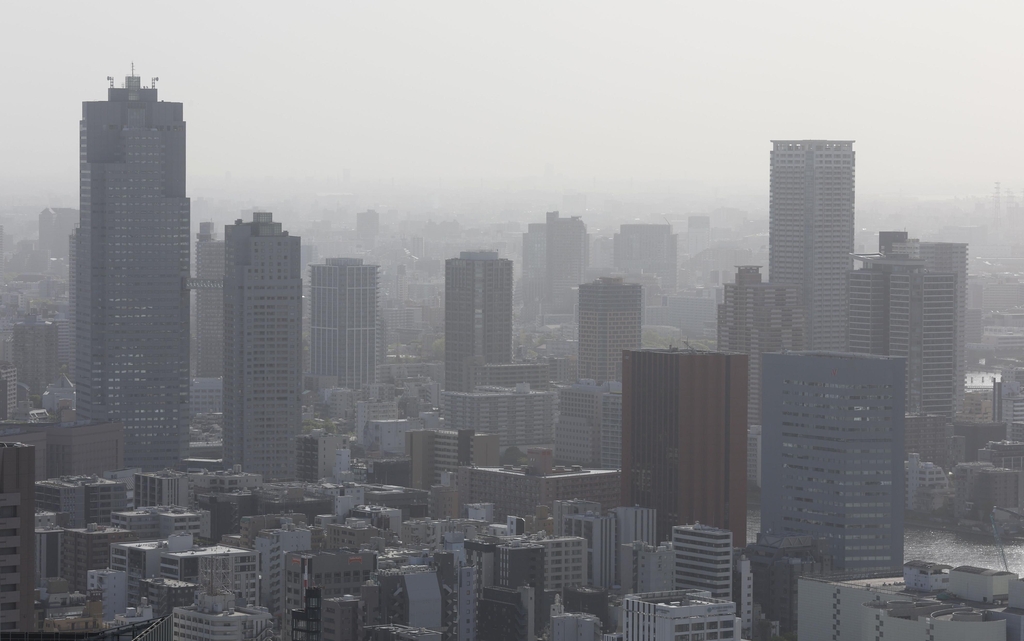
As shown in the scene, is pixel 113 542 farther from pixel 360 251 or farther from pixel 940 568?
pixel 360 251

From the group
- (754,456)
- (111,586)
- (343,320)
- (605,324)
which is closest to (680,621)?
(111,586)

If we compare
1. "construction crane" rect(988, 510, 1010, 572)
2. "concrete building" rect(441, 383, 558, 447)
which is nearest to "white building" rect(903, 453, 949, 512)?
"construction crane" rect(988, 510, 1010, 572)

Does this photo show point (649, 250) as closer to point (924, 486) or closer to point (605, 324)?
point (605, 324)

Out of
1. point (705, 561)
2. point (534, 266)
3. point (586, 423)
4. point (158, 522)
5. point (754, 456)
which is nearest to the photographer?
point (705, 561)

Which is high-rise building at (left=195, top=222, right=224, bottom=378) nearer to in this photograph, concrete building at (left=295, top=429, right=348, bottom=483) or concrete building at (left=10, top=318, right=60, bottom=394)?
concrete building at (left=10, top=318, right=60, bottom=394)

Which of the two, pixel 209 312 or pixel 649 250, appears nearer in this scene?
pixel 209 312

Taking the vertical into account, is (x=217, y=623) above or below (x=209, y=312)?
below

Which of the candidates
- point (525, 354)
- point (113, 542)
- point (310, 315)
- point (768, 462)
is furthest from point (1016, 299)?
point (113, 542)

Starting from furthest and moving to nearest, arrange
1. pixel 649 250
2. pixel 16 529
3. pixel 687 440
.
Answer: pixel 649 250, pixel 687 440, pixel 16 529
